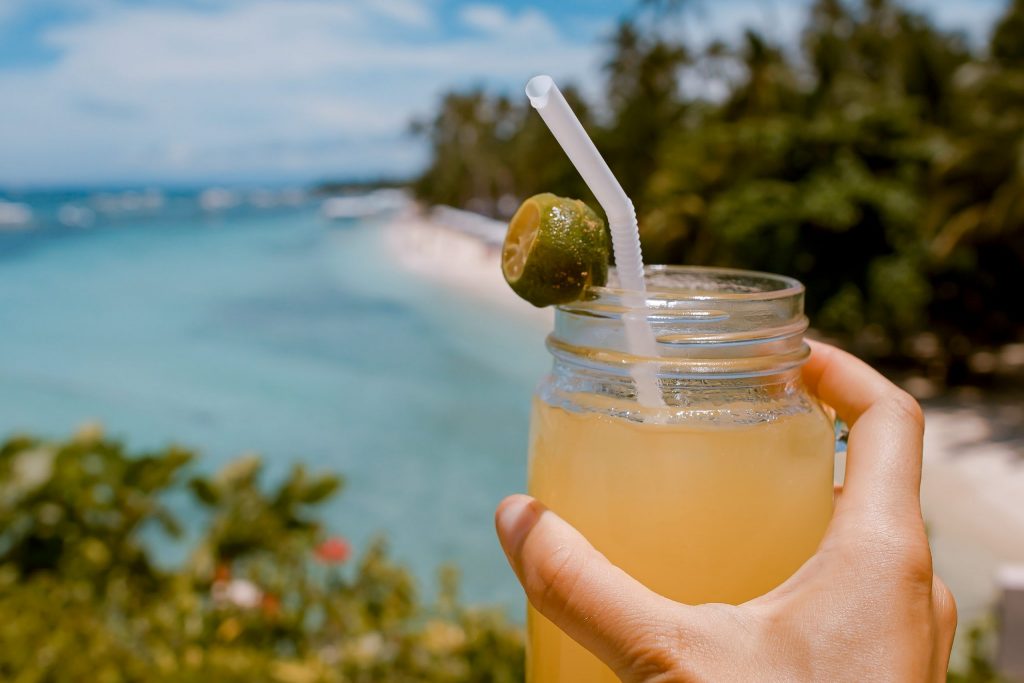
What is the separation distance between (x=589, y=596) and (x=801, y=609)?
21 cm

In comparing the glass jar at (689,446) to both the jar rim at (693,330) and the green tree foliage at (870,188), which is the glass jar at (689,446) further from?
the green tree foliage at (870,188)

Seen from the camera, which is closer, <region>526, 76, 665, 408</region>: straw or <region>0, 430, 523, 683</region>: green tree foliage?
<region>526, 76, 665, 408</region>: straw

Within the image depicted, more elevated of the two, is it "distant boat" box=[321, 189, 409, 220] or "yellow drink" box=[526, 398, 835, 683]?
"yellow drink" box=[526, 398, 835, 683]

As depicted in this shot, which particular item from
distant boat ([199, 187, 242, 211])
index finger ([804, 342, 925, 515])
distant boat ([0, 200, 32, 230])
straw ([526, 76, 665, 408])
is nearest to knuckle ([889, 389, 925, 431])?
index finger ([804, 342, 925, 515])

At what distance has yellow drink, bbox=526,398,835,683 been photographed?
997mm

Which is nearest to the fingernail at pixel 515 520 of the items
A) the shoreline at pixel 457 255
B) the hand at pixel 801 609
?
the hand at pixel 801 609

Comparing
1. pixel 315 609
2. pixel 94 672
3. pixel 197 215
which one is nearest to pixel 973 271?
pixel 315 609

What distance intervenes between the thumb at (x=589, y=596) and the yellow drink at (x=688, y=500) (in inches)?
4.3

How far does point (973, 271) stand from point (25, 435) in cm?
1091

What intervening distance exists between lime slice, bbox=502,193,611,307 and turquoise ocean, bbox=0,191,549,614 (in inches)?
191

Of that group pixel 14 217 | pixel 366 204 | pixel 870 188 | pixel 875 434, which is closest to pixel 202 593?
pixel 875 434

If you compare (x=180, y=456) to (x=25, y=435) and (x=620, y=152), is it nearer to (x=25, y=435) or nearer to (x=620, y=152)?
(x=25, y=435)

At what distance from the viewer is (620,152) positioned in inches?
707

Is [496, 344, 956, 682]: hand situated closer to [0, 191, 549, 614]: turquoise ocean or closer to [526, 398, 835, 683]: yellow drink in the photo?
[526, 398, 835, 683]: yellow drink
